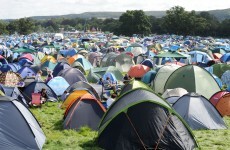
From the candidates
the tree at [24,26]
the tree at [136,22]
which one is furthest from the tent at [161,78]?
the tree at [24,26]

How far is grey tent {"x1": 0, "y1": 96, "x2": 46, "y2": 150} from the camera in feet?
26.4

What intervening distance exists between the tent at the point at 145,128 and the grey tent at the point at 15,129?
67.3 inches

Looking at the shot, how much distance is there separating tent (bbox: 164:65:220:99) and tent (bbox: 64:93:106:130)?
18.0 feet

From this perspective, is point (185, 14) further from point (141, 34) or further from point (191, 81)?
point (191, 81)

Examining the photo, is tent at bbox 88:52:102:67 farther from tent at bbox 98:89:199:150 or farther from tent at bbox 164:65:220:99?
tent at bbox 98:89:199:150

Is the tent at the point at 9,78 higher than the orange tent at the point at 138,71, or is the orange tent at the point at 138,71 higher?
the tent at the point at 9,78

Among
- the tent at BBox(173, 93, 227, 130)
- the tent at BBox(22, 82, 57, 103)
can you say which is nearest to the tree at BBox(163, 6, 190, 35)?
the tent at BBox(22, 82, 57, 103)

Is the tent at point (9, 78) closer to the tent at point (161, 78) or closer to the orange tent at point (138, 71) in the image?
the tent at point (161, 78)

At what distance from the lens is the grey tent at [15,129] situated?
8.04 metres

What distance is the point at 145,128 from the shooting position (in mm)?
8250

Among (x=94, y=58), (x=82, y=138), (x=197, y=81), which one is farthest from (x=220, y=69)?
(x=82, y=138)

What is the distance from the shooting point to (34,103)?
1375 centimetres

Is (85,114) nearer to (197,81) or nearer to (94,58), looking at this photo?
(197,81)

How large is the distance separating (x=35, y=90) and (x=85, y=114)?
4741 millimetres
